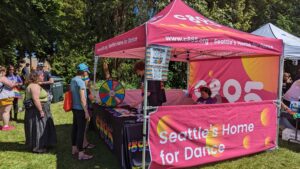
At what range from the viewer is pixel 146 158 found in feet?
14.4

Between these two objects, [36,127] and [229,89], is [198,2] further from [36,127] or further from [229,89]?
[36,127]

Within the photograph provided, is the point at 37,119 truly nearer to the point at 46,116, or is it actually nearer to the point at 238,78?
the point at 46,116

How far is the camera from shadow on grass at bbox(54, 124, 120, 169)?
14.8 ft

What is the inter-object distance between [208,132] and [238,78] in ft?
12.2

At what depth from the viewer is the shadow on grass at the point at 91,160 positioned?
4500 millimetres

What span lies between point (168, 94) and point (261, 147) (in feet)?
12.1

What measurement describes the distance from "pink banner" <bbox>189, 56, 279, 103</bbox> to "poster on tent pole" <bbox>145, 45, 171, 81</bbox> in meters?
3.40

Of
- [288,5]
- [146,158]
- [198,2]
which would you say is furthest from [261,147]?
[288,5]

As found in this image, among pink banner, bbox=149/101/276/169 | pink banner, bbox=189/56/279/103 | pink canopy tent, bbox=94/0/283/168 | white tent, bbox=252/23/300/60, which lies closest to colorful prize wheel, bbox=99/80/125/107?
pink canopy tent, bbox=94/0/283/168

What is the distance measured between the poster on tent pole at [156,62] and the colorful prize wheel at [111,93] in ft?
7.08

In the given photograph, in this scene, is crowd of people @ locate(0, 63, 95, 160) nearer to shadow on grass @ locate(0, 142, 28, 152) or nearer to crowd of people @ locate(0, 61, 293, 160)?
crowd of people @ locate(0, 61, 293, 160)

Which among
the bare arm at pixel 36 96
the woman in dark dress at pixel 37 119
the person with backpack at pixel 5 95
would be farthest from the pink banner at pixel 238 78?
the person with backpack at pixel 5 95

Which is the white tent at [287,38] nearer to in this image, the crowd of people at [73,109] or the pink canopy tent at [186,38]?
the pink canopy tent at [186,38]

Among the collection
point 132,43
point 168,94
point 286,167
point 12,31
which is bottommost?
point 286,167
